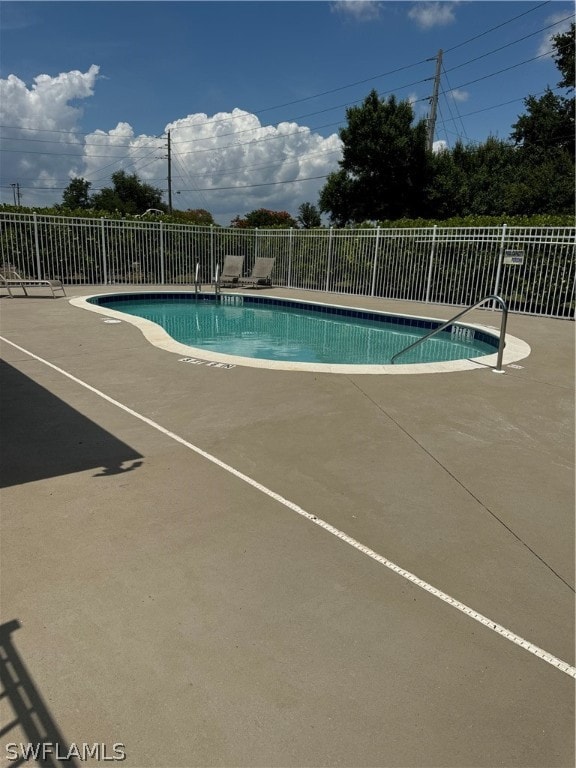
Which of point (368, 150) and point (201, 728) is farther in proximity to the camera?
point (368, 150)

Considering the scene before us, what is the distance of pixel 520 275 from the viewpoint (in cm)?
1200

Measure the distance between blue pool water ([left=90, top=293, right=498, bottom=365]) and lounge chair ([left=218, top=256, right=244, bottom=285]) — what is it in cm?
203

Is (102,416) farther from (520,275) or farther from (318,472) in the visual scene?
(520,275)

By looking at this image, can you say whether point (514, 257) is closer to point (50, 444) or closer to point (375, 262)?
point (375, 262)

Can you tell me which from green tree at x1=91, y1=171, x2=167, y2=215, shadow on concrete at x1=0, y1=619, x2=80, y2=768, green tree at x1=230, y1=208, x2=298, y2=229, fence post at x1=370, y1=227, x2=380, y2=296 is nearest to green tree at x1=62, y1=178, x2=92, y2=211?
green tree at x1=91, y1=171, x2=167, y2=215

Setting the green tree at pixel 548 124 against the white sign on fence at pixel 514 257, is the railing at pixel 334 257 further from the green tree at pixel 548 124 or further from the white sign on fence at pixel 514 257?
the green tree at pixel 548 124

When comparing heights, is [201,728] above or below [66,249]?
below

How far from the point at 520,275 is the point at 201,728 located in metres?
12.7

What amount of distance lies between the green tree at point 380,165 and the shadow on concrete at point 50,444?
2395 cm

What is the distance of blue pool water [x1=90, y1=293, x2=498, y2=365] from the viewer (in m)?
8.98

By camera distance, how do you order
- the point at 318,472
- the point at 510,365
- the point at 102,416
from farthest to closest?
the point at 510,365
the point at 102,416
the point at 318,472

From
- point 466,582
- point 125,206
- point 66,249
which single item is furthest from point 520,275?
point 125,206

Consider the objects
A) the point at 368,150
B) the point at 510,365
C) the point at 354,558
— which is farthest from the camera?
the point at 368,150

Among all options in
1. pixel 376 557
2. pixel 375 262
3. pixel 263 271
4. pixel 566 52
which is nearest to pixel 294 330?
pixel 375 262
